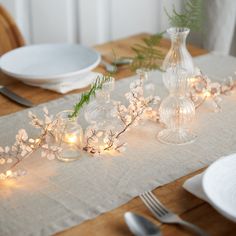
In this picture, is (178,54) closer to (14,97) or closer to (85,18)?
(14,97)

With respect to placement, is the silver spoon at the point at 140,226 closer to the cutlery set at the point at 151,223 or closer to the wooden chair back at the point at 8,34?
the cutlery set at the point at 151,223

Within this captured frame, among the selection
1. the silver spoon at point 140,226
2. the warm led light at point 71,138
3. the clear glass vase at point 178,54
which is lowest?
the silver spoon at point 140,226

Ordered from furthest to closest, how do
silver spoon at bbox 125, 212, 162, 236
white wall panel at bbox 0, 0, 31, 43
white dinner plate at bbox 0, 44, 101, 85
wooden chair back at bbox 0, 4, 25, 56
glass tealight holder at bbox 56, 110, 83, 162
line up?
white wall panel at bbox 0, 0, 31, 43 < wooden chair back at bbox 0, 4, 25, 56 < white dinner plate at bbox 0, 44, 101, 85 < glass tealight holder at bbox 56, 110, 83, 162 < silver spoon at bbox 125, 212, 162, 236

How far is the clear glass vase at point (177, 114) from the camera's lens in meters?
1.22

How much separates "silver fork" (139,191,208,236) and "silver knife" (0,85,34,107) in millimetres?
570

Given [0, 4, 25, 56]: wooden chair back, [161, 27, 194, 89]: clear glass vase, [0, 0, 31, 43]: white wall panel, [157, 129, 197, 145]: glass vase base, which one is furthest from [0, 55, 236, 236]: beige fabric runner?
[0, 0, 31, 43]: white wall panel

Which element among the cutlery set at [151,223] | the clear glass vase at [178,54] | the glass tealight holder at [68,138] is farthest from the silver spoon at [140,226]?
the clear glass vase at [178,54]

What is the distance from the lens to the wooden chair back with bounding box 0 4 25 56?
205 cm

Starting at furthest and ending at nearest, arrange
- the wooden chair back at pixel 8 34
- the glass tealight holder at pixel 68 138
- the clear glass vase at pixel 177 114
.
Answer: the wooden chair back at pixel 8 34 < the clear glass vase at pixel 177 114 < the glass tealight holder at pixel 68 138

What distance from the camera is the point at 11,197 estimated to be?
99 cm

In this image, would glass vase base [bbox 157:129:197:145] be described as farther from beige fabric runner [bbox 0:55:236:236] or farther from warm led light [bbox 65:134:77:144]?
warm led light [bbox 65:134:77:144]

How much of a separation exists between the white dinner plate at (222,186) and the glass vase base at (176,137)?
Answer: 0.61ft

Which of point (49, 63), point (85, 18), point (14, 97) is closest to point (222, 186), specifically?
point (14, 97)

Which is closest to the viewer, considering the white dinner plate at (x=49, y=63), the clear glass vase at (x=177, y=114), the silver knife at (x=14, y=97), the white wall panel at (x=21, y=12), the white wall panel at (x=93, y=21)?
the clear glass vase at (x=177, y=114)
